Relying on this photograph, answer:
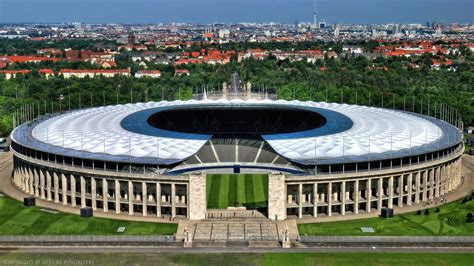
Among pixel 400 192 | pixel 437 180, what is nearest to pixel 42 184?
pixel 400 192

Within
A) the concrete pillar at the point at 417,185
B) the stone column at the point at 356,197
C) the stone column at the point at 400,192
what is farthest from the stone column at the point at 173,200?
the concrete pillar at the point at 417,185

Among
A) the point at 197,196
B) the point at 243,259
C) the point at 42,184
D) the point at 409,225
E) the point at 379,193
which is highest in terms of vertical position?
the point at 197,196

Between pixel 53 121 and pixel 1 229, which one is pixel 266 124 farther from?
pixel 1 229

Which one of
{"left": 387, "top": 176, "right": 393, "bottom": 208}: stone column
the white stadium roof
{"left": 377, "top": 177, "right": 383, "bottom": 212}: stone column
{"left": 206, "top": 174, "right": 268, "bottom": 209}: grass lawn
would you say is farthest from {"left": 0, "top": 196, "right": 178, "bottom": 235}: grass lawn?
{"left": 387, "top": 176, "right": 393, "bottom": 208}: stone column

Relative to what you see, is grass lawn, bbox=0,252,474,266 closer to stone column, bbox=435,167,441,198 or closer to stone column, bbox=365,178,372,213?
stone column, bbox=365,178,372,213

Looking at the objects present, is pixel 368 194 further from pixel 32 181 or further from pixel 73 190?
pixel 32 181

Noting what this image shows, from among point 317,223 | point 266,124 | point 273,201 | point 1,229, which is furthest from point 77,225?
point 266,124

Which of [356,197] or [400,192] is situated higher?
[356,197]
